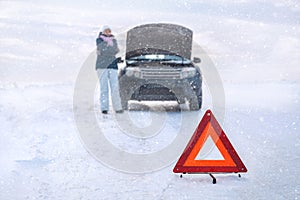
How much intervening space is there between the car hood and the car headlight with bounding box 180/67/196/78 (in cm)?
85

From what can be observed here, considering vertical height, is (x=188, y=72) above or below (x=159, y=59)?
below

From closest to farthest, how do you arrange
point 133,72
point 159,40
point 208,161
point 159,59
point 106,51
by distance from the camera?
point 208,161
point 106,51
point 133,72
point 159,59
point 159,40

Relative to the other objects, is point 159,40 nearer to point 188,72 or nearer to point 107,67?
point 188,72

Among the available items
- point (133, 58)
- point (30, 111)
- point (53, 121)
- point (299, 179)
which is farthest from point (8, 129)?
point (299, 179)

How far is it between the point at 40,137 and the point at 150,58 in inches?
148

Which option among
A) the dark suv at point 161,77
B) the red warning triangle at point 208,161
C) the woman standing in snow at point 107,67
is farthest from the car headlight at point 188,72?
the red warning triangle at point 208,161

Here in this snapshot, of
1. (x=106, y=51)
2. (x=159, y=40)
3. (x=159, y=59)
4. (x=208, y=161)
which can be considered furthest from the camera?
(x=159, y=40)

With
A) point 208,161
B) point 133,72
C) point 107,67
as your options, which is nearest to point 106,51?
point 107,67

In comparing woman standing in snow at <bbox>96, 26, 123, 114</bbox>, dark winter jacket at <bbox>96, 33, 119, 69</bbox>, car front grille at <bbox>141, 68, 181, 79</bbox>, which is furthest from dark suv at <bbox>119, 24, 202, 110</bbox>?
dark winter jacket at <bbox>96, 33, 119, 69</bbox>

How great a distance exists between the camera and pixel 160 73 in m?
9.91

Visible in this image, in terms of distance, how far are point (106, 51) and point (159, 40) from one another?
1.73m

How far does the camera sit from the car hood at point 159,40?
1095 centimetres

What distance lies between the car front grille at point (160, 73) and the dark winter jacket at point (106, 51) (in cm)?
77

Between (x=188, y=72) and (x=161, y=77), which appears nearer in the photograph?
(x=161, y=77)
